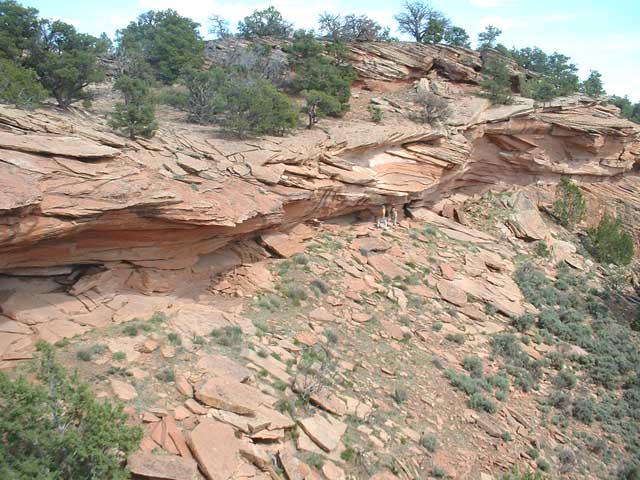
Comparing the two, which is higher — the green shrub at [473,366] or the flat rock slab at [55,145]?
the flat rock slab at [55,145]

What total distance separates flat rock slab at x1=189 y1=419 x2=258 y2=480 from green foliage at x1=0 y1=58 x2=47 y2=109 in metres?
8.83

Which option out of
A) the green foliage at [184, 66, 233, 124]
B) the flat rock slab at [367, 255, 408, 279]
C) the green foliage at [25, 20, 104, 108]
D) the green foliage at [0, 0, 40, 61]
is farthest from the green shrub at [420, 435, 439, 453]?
the green foliage at [0, 0, 40, 61]

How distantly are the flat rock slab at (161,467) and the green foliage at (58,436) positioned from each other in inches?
6.4

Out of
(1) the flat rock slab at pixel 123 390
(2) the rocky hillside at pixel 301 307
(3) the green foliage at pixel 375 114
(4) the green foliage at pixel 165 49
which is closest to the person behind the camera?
(1) the flat rock slab at pixel 123 390

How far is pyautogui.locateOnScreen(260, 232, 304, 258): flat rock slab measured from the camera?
1389 cm

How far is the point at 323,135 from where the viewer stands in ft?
53.6

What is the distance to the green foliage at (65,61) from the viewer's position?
13.9 m

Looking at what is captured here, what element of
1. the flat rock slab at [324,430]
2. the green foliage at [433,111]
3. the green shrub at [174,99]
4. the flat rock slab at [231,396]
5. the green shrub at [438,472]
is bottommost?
the green shrub at [438,472]

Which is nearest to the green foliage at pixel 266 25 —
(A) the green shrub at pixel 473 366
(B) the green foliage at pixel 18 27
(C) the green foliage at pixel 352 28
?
(C) the green foliage at pixel 352 28

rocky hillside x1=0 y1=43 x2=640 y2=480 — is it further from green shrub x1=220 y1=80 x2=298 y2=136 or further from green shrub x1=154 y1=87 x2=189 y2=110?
green shrub x1=154 y1=87 x2=189 y2=110

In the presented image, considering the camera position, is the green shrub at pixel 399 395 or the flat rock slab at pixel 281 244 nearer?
the green shrub at pixel 399 395

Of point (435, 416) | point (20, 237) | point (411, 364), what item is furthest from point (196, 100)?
point (435, 416)

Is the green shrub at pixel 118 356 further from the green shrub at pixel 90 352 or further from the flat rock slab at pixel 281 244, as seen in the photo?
the flat rock slab at pixel 281 244

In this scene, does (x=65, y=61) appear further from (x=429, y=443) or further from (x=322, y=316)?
(x=429, y=443)
